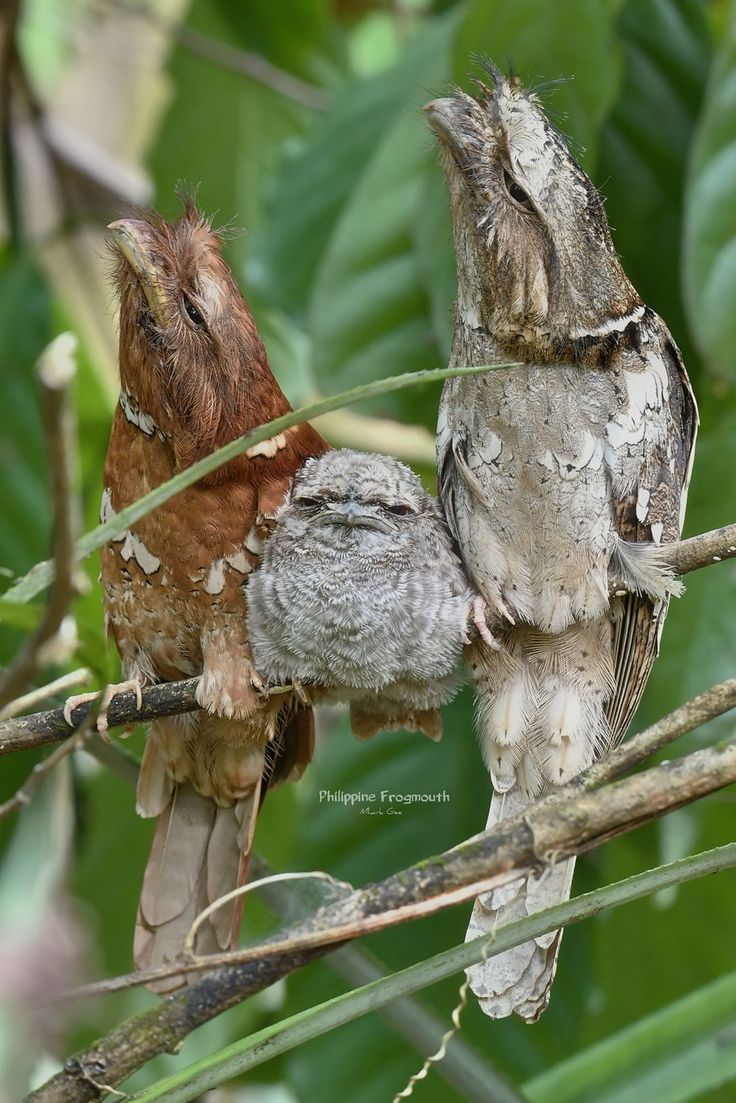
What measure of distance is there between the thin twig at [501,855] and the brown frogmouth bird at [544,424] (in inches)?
24.2

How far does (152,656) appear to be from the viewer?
2.01 meters

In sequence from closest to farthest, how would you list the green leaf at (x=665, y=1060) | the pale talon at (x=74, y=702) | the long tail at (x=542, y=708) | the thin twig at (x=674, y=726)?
1. the thin twig at (x=674, y=726)
2. the pale talon at (x=74, y=702)
3. the green leaf at (x=665, y=1060)
4. the long tail at (x=542, y=708)

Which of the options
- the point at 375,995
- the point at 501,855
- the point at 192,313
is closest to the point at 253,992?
the point at 375,995

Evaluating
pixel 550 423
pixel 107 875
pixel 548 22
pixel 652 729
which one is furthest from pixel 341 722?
pixel 652 729

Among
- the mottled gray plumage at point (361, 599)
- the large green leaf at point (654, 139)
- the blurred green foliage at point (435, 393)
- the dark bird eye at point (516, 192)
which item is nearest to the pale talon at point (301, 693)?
the mottled gray plumage at point (361, 599)

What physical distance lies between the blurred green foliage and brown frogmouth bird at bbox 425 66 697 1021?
355 millimetres

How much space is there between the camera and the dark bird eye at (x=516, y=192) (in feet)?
6.21

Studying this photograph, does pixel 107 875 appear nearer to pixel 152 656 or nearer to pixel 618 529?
pixel 152 656

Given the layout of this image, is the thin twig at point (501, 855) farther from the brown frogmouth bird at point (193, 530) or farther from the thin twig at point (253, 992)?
the brown frogmouth bird at point (193, 530)

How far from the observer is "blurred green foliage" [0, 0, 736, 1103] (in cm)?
244

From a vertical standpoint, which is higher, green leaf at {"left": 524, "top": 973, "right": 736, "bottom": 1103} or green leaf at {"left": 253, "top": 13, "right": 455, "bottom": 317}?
green leaf at {"left": 253, "top": 13, "right": 455, "bottom": 317}

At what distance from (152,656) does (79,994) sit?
30.5 inches

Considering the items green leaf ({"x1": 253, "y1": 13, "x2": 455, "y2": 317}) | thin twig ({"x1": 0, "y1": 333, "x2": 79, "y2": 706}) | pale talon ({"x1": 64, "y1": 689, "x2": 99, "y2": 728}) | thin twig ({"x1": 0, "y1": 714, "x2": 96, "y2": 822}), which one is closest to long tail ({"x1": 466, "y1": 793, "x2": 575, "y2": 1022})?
pale talon ({"x1": 64, "y1": 689, "x2": 99, "y2": 728})

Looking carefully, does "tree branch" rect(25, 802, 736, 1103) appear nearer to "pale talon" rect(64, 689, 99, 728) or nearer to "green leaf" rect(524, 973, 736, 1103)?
"pale talon" rect(64, 689, 99, 728)
